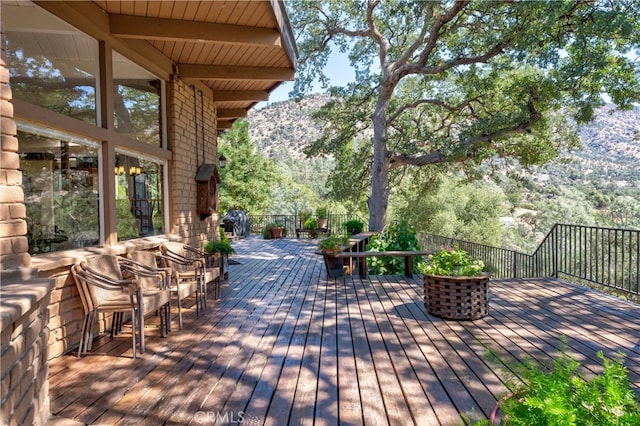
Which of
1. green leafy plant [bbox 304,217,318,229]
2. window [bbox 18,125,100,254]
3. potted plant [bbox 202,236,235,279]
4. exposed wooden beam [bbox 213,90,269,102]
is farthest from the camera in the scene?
green leafy plant [bbox 304,217,318,229]

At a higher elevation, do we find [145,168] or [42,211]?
[145,168]

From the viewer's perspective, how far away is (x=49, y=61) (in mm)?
3342

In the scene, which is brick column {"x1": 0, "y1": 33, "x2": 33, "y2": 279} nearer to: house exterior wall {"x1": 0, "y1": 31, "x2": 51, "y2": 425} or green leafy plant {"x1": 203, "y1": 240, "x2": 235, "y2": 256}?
house exterior wall {"x1": 0, "y1": 31, "x2": 51, "y2": 425}

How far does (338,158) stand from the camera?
14266 millimetres

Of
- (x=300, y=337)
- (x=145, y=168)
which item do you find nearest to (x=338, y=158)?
(x=145, y=168)

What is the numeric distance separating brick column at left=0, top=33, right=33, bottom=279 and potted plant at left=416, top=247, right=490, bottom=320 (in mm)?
3359

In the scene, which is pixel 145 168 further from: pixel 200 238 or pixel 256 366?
pixel 256 366

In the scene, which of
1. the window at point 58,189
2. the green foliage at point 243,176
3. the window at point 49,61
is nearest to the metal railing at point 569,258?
the window at point 58,189

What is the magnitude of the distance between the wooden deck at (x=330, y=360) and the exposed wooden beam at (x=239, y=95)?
3838 millimetres

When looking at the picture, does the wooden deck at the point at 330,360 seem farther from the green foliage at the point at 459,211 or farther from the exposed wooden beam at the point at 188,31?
the green foliage at the point at 459,211

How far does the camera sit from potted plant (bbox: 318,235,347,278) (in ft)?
19.7

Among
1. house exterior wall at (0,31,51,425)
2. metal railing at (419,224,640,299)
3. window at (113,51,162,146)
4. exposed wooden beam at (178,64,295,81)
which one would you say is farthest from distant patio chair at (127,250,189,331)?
metal railing at (419,224,640,299)

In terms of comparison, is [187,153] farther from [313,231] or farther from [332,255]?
[313,231]

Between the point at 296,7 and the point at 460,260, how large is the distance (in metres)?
10.6
